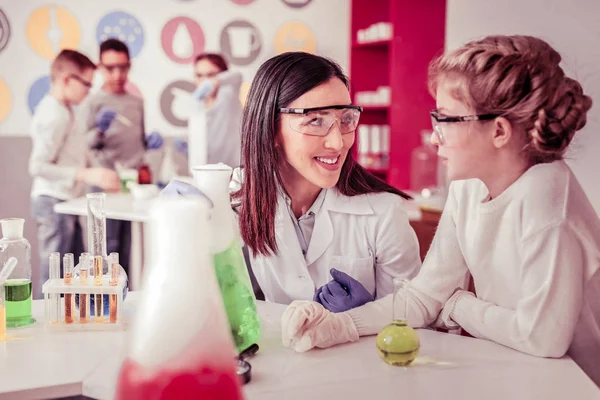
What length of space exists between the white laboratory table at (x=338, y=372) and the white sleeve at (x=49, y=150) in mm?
3002

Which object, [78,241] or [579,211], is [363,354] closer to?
[579,211]

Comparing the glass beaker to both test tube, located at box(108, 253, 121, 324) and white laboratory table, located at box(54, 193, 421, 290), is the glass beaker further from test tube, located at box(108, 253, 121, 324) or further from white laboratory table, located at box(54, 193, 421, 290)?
white laboratory table, located at box(54, 193, 421, 290)

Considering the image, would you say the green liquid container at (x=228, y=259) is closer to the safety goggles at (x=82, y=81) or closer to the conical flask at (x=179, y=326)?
the conical flask at (x=179, y=326)

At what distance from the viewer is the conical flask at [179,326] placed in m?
0.72

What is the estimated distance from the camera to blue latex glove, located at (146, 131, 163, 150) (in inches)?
199

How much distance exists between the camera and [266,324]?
5.38 ft

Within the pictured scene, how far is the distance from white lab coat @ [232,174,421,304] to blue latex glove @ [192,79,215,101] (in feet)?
9.74

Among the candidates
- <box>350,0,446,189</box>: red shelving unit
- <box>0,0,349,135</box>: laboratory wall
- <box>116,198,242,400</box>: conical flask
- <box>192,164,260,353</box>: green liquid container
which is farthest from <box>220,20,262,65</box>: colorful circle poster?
<box>116,198,242,400</box>: conical flask

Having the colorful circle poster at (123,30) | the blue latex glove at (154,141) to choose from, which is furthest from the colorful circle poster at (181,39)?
the blue latex glove at (154,141)

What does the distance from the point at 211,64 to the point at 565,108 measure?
410cm

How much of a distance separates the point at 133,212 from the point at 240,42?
7.24 feet

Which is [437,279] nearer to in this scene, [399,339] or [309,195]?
[399,339]

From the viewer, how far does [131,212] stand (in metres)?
3.63

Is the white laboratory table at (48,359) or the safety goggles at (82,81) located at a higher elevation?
the safety goggles at (82,81)
